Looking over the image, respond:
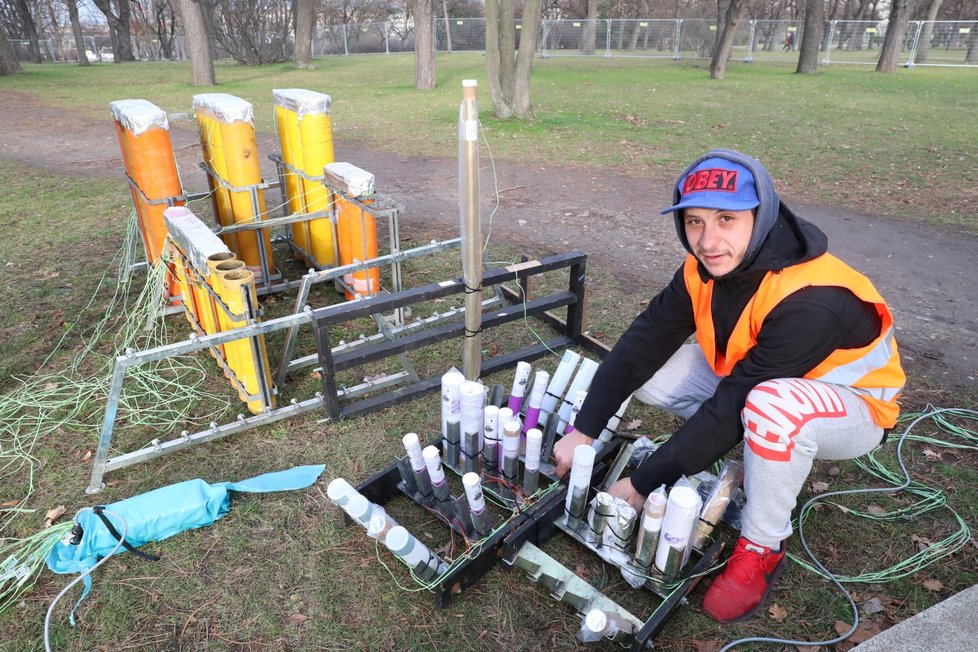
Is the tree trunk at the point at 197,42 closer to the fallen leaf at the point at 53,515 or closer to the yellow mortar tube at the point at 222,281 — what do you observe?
the yellow mortar tube at the point at 222,281

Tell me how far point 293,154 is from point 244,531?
3113mm

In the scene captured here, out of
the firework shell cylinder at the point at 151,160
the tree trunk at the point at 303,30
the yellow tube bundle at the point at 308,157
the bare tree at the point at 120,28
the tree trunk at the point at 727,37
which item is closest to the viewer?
the firework shell cylinder at the point at 151,160

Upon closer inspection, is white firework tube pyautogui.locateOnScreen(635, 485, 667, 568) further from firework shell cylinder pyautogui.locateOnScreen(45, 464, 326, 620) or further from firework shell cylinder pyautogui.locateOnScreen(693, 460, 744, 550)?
firework shell cylinder pyautogui.locateOnScreen(45, 464, 326, 620)

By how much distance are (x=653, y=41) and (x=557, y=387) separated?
32.5 metres

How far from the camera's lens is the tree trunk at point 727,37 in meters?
17.2

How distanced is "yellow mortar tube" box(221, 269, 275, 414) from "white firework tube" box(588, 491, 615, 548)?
6.39 ft

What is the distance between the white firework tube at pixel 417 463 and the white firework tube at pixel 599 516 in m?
0.73

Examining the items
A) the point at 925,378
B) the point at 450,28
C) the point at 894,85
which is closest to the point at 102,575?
the point at 925,378

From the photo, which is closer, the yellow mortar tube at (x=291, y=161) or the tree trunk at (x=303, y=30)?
the yellow mortar tube at (x=291, y=161)

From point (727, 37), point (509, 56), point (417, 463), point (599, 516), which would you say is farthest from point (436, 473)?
point (727, 37)

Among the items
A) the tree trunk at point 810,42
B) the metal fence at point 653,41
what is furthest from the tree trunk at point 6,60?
the tree trunk at point 810,42

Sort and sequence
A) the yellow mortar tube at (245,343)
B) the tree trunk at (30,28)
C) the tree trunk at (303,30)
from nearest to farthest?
the yellow mortar tube at (245,343) < the tree trunk at (303,30) < the tree trunk at (30,28)

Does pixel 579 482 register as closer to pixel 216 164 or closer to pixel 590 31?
pixel 216 164

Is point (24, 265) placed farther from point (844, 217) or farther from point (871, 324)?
point (844, 217)
